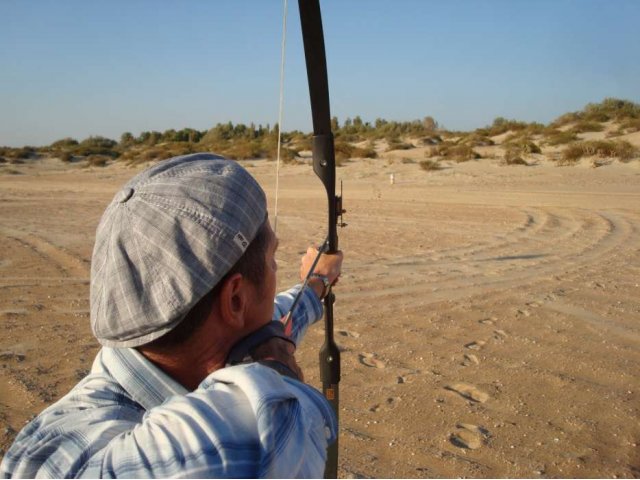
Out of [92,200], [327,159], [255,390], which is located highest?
[327,159]

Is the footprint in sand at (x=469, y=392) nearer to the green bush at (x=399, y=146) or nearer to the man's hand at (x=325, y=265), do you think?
the man's hand at (x=325, y=265)

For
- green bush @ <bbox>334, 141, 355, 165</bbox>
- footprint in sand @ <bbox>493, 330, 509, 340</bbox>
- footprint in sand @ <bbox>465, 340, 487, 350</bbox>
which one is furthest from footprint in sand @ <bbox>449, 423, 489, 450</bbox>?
green bush @ <bbox>334, 141, 355, 165</bbox>

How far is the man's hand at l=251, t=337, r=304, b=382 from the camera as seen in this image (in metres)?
1.05

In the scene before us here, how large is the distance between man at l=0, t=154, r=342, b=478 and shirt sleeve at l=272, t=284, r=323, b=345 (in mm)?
685

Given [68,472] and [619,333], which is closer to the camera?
[68,472]

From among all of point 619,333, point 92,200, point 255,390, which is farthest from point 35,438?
point 92,200

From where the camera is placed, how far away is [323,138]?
227cm

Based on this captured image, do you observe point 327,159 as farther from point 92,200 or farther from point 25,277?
point 92,200

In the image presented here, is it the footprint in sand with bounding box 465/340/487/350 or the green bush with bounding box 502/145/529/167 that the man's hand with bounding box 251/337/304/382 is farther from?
the green bush with bounding box 502/145/529/167

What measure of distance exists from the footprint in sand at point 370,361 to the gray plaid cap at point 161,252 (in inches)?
123

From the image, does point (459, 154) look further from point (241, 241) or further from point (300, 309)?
point (241, 241)

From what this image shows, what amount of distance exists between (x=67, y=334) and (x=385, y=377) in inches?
101

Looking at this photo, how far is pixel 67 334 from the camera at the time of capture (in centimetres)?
457

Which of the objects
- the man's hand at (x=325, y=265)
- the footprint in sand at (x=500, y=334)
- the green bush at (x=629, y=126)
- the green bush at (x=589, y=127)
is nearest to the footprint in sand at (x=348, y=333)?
the footprint in sand at (x=500, y=334)
